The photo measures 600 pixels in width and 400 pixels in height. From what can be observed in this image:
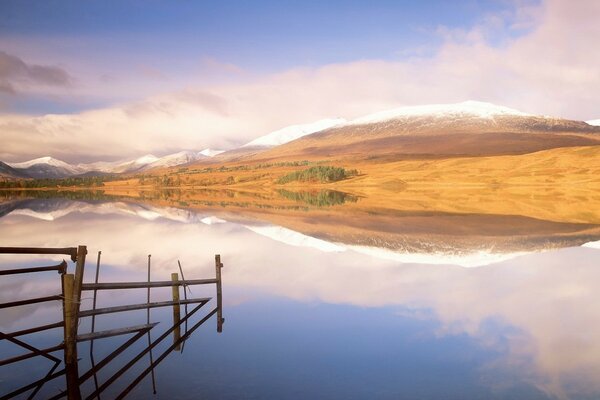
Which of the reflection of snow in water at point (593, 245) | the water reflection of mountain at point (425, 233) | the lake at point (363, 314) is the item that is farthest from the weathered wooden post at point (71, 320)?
the reflection of snow in water at point (593, 245)

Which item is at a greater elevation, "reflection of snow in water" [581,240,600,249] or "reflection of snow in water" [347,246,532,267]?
"reflection of snow in water" [347,246,532,267]

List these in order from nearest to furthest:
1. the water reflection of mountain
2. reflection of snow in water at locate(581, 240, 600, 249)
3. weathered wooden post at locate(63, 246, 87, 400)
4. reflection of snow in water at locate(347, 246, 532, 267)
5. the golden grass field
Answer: weathered wooden post at locate(63, 246, 87, 400)
reflection of snow in water at locate(347, 246, 532, 267)
the water reflection of mountain
reflection of snow in water at locate(581, 240, 600, 249)
the golden grass field

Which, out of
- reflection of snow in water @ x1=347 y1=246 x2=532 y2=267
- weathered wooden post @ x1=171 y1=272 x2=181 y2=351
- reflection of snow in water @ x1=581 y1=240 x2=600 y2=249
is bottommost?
reflection of snow in water @ x1=581 y1=240 x2=600 y2=249

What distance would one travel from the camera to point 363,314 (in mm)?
13578

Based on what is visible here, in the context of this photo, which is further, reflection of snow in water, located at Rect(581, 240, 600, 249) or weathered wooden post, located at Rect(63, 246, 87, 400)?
reflection of snow in water, located at Rect(581, 240, 600, 249)

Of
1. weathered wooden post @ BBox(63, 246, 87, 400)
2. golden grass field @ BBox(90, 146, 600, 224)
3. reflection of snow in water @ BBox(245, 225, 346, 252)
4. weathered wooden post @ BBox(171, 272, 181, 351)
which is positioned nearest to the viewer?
weathered wooden post @ BBox(63, 246, 87, 400)

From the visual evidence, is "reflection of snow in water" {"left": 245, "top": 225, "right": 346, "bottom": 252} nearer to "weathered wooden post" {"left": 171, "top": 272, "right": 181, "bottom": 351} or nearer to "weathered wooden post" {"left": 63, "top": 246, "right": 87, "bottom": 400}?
"weathered wooden post" {"left": 171, "top": 272, "right": 181, "bottom": 351}

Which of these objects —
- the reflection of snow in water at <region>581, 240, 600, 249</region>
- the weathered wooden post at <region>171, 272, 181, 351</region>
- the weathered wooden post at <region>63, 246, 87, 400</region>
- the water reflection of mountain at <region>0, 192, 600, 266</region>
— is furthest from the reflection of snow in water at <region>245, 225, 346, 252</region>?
the weathered wooden post at <region>63, 246, 87, 400</region>

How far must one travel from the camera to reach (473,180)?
85.9 m

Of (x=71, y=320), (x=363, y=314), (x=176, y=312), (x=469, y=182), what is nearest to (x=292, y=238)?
(x=363, y=314)

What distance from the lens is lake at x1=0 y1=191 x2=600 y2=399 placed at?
940 cm

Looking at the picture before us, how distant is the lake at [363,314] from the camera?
30.8 feet

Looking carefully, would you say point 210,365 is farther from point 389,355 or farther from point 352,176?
point 352,176

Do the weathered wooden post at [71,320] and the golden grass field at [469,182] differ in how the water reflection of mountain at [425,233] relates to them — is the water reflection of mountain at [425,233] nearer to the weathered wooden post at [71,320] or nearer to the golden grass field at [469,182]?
the golden grass field at [469,182]
